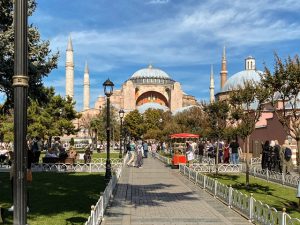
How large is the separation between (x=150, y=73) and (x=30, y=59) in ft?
309

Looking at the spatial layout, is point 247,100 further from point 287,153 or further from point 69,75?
point 69,75

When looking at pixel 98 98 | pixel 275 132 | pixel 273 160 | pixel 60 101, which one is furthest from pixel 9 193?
pixel 98 98

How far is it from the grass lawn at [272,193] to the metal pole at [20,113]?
7.23 metres

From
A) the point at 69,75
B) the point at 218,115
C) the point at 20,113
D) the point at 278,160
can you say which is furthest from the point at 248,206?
the point at 69,75

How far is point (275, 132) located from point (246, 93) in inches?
790

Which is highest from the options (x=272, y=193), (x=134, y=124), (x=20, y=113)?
(x=134, y=124)

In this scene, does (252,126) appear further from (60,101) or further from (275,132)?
(60,101)

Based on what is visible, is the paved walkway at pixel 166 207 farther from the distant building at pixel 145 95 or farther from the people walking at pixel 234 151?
the distant building at pixel 145 95

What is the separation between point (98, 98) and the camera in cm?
10469

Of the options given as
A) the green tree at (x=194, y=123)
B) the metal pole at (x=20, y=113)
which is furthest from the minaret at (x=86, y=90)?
the metal pole at (x=20, y=113)

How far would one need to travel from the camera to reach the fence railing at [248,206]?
743 cm

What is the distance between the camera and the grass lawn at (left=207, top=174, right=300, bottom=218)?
11305 millimetres

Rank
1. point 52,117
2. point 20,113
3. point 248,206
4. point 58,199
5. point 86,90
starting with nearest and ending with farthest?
1. point 20,113
2. point 248,206
3. point 58,199
4. point 52,117
5. point 86,90

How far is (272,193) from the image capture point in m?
13.9
